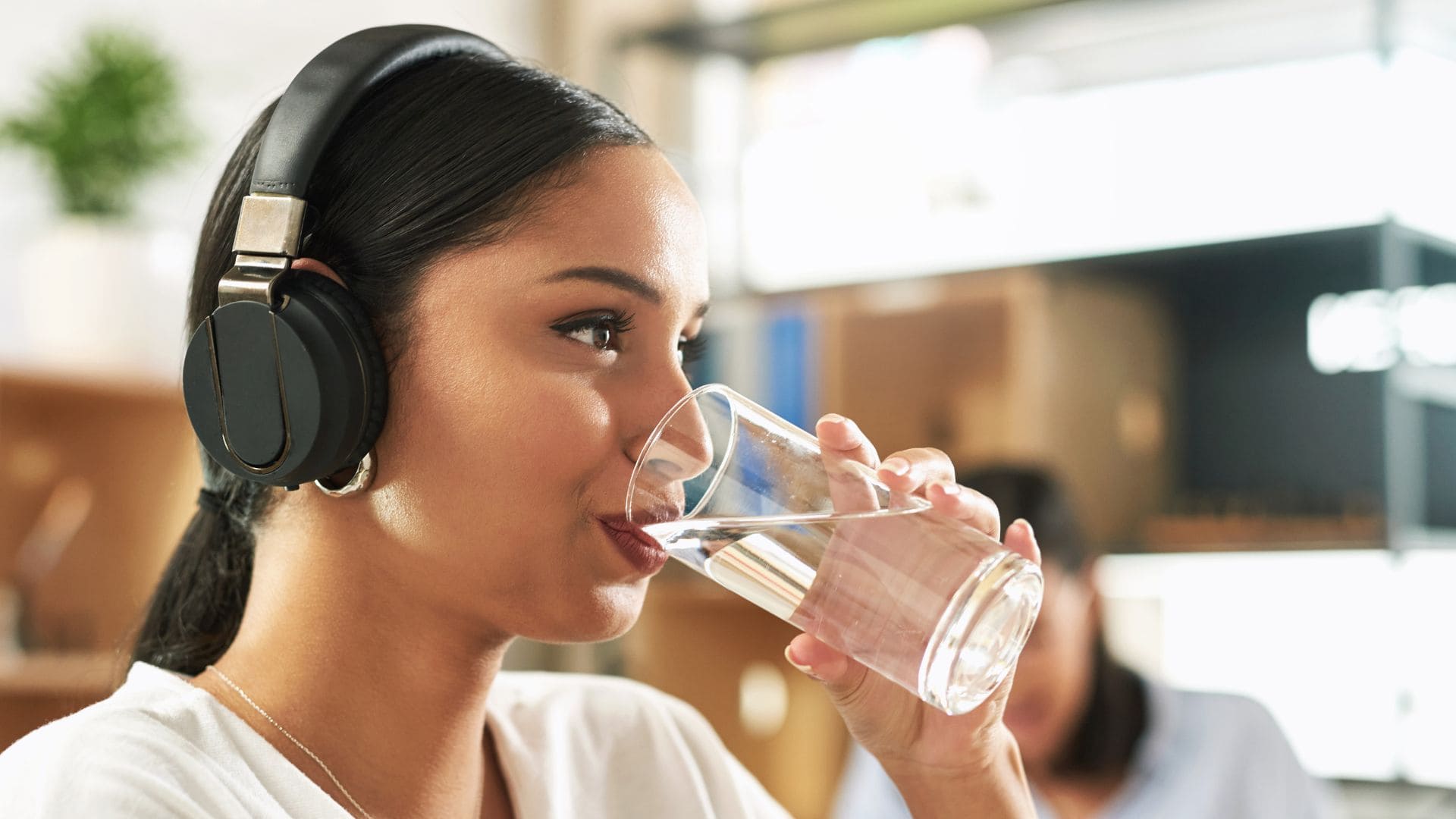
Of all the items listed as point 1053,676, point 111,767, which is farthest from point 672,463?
point 1053,676

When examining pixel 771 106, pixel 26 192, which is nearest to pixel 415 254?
pixel 26 192

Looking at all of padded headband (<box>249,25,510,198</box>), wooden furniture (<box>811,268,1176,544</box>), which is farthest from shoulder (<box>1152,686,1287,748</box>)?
padded headband (<box>249,25,510,198</box>)

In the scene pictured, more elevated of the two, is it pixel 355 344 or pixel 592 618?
pixel 355 344

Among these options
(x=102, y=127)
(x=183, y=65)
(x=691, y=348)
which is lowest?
(x=691, y=348)

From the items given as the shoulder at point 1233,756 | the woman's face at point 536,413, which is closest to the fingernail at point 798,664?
the woman's face at point 536,413

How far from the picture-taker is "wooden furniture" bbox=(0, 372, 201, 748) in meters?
2.35

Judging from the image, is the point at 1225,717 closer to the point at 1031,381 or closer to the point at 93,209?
the point at 1031,381

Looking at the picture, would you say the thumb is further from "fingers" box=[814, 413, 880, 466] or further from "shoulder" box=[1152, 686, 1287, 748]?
"shoulder" box=[1152, 686, 1287, 748]

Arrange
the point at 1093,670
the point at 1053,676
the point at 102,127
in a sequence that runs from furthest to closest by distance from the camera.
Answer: the point at 102,127 → the point at 1093,670 → the point at 1053,676

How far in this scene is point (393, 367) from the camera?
0.91m

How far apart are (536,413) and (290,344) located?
5.8 inches

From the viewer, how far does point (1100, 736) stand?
223 cm

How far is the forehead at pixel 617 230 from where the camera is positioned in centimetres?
90

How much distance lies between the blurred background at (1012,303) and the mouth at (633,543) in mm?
1243
